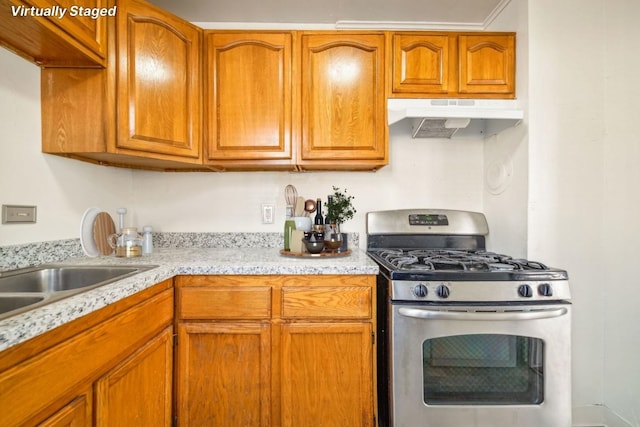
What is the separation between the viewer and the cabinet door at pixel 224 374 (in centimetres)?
134

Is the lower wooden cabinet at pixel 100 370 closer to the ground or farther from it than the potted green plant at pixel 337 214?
closer to the ground

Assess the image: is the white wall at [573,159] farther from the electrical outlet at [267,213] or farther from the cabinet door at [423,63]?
the electrical outlet at [267,213]

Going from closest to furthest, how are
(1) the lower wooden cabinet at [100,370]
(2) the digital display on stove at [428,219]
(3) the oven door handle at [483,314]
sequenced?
(1) the lower wooden cabinet at [100,370], (3) the oven door handle at [483,314], (2) the digital display on stove at [428,219]

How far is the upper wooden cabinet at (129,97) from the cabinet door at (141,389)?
90cm

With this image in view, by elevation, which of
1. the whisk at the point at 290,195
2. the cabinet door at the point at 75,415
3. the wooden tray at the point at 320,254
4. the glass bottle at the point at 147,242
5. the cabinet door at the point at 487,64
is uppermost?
the cabinet door at the point at 487,64

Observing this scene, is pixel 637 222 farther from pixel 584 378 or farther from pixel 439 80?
pixel 439 80

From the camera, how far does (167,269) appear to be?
50.7 inches

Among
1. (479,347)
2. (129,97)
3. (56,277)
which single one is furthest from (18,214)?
(479,347)

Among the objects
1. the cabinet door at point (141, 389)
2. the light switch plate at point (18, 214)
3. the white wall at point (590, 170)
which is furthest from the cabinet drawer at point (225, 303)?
the white wall at point (590, 170)

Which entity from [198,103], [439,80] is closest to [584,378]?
[439,80]

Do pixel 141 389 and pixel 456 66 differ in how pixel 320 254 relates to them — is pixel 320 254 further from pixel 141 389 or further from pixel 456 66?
pixel 456 66

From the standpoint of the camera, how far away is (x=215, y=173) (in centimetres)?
200

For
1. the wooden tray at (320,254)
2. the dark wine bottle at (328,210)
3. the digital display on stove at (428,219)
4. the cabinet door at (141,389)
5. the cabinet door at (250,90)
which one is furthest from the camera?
the digital display on stove at (428,219)

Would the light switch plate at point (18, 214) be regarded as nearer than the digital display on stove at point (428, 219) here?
Yes
